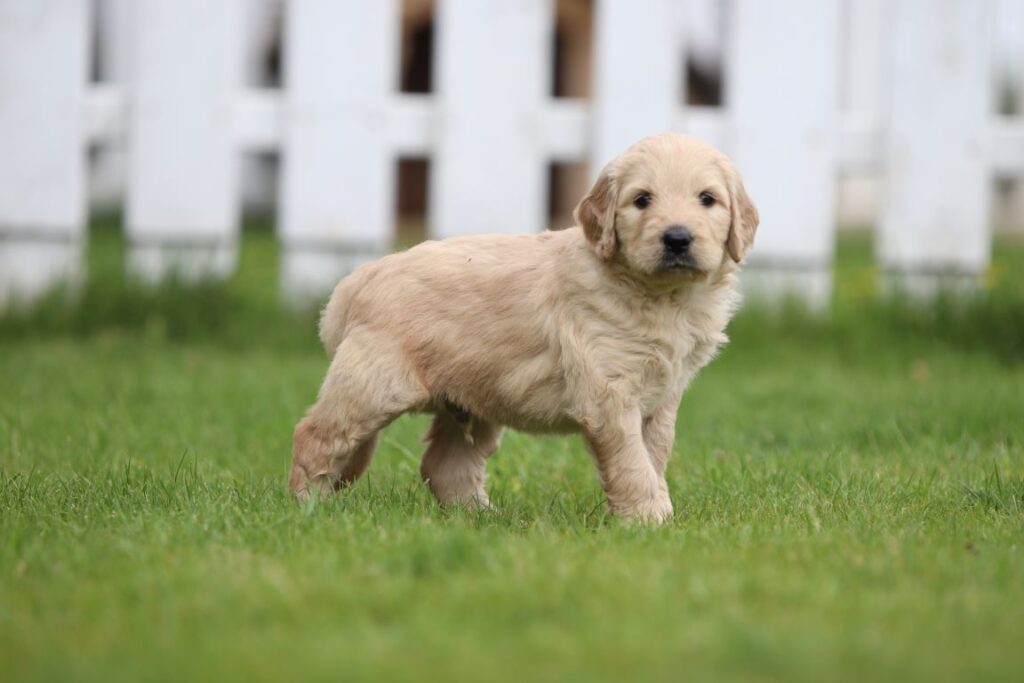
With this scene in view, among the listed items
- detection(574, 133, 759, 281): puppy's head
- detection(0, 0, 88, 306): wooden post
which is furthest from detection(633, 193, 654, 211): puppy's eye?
detection(0, 0, 88, 306): wooden post

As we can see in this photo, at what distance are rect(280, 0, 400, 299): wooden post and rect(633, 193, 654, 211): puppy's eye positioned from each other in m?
3.58

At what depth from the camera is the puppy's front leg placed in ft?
11.8

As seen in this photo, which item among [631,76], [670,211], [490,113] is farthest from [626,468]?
[631,76]

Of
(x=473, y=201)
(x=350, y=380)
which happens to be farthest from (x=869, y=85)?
(x=350, y=380)

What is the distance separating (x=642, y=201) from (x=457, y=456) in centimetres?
104

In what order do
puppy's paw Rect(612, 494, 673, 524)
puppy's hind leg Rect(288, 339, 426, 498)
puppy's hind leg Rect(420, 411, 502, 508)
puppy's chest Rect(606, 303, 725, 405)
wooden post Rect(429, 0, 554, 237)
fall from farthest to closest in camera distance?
wooden post Rect(429, 0, 554, 237), puppy's hind leg Rect(420, 411, 502, 508), puppy's hind leg Rect(288, 339, 426, 498), puppy's chest Rect(606, 303, 725, 405), puppy's paw Rect(612, 494, 673, 524)

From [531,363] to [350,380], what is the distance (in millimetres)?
517

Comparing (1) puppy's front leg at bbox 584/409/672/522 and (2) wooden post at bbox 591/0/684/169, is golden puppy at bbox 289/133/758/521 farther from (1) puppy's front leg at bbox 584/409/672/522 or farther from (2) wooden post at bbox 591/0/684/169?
(2) wooden post at bbox 591/0/684/169

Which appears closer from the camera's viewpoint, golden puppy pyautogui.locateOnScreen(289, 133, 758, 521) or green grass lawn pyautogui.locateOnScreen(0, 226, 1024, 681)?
green grass lawn pyautogui.locateOnScreen(0, 226, 1024, 681)

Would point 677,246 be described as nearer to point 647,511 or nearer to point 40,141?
point 647,511

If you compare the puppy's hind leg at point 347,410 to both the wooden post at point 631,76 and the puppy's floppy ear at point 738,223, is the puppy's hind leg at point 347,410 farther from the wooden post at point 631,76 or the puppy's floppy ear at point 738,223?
the wooden post at point 631,76

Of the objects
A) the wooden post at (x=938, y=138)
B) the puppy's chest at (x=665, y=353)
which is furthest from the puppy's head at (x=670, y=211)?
the wooden post at (x=938, y=138)

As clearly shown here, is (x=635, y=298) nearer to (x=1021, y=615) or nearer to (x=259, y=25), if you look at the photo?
(x=1021, y=615)

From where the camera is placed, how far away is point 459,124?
7.13 meters
